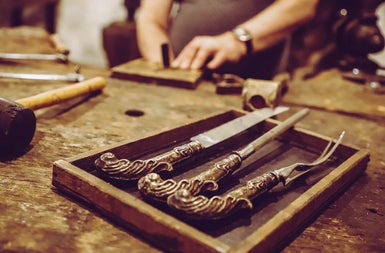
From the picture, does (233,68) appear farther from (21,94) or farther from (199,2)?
(21,94)

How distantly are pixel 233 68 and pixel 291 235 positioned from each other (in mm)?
1569

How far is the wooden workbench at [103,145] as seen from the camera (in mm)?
735

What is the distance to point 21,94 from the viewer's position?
4.62 ft

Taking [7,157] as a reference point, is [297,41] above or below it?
above

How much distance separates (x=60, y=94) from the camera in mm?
1285

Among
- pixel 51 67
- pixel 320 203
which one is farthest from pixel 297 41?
pixel 320 203

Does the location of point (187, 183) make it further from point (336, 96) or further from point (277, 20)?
point (277, 20)

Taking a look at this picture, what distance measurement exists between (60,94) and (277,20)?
1.26 metres

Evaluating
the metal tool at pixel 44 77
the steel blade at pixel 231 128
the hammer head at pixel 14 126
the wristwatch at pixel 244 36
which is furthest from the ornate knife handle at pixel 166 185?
the wristwatch at pixel 244 36

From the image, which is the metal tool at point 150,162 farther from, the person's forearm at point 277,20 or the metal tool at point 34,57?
the person's forearm at point 277,20

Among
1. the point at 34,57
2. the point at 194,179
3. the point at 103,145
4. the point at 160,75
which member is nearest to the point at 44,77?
the point at 34,57

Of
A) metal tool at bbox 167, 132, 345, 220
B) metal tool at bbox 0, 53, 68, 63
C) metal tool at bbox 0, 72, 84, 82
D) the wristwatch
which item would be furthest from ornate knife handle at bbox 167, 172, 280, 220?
the wristwatch

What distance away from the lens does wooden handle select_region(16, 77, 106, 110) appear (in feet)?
3.86

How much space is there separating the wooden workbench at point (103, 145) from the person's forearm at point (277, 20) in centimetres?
49
